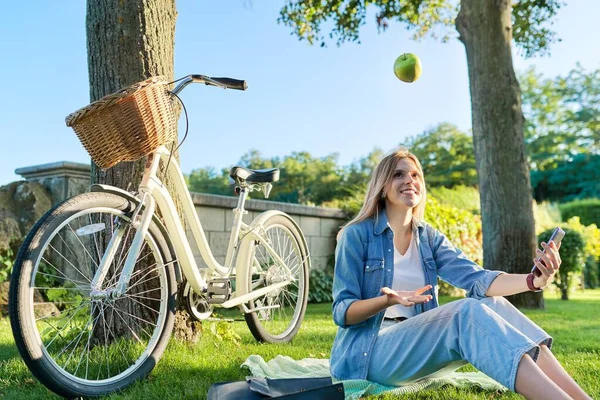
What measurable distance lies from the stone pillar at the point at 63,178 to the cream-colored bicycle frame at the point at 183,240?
280 cm

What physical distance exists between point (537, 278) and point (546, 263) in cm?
9

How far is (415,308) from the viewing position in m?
2.50

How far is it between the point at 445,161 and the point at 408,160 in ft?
98.8

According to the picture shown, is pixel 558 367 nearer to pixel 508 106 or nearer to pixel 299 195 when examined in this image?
pixel 508 106

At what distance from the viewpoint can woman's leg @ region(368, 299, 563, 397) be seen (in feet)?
6.18

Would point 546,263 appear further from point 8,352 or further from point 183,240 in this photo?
point 8,352

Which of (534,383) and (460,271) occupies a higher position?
(460,271)

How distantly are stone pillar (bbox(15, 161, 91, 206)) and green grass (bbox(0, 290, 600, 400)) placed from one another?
1486mm

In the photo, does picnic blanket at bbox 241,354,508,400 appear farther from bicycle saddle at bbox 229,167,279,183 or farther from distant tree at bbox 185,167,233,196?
distant tree at bbox 185,167,233,196

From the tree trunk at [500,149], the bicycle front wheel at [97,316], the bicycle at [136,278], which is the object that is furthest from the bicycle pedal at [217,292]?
the tree trunk at [500,149]

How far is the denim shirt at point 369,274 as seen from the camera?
2.28m

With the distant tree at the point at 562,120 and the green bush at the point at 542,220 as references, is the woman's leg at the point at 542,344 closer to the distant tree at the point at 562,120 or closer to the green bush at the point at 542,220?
the green bush at the point at 542,220

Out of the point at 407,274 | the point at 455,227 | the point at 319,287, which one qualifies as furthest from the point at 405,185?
the point at 455,227

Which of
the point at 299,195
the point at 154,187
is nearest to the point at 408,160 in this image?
the point at 154,187
